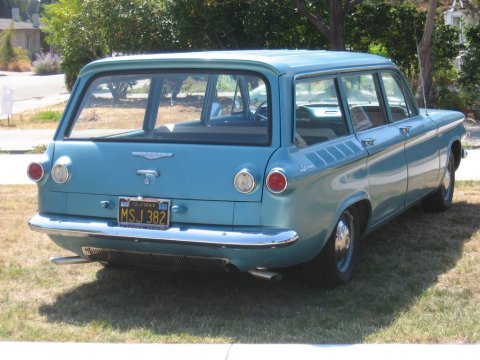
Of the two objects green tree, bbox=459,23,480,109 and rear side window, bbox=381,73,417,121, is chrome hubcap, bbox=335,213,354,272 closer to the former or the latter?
rear side window, bbox=381,73,417,121

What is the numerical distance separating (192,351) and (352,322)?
1046mm

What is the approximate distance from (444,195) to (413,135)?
4.92ft

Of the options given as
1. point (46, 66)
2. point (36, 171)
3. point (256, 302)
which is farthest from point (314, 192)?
point (46, 66)

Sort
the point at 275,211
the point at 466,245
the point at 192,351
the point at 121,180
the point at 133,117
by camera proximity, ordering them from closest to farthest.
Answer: the point at 192,351
the point at 275,211
the point at 121,180
the point at 133,117
the point at 466,245

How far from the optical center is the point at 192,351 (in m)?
4.75

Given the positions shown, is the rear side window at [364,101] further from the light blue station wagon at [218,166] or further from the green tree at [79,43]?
the green tree at [79,43]

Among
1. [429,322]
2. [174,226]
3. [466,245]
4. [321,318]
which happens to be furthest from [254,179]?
[466,245]

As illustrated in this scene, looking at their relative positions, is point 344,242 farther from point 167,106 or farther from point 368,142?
point 167,106

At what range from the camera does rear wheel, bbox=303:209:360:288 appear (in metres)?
5.68

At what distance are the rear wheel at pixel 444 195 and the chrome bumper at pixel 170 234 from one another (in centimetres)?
343

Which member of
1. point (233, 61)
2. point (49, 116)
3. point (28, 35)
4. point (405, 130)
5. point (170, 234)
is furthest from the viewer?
point (28, 35)

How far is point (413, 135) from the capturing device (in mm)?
7027

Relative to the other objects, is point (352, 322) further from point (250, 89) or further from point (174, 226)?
point (250, 89)

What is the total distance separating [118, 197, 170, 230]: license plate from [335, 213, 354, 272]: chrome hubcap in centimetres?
122
